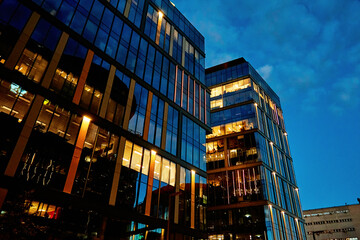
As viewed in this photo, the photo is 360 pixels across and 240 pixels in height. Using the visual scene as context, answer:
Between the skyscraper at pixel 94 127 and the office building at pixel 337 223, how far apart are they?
98.6m

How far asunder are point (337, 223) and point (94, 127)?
395ft

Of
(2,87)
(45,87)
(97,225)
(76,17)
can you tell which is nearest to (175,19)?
(76,17)

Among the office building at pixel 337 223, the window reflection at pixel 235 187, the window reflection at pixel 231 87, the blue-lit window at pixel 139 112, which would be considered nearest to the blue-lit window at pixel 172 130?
the blue-lit window at pixel 139 112

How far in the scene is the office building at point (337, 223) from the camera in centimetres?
10469

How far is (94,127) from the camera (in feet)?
83.8

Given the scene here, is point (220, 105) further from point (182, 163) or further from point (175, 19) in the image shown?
point (182, 163)

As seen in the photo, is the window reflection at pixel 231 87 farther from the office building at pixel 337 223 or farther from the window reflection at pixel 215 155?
the office building at pixel 337 223

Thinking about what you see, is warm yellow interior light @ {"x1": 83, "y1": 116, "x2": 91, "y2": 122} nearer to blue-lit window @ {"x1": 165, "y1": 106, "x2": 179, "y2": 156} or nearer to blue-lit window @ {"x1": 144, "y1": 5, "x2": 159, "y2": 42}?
blue-lit window @ {"x1": 165, "y1": 106, "x2": 179, "y2": 156}

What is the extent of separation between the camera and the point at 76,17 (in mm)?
26953

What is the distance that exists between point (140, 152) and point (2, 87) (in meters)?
14.5

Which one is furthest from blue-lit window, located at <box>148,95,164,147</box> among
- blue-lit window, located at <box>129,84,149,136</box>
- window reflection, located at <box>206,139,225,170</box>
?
window reflection, located at <box>206,139,225,170</box>

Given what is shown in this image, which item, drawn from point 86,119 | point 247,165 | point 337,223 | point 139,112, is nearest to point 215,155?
point 247,165

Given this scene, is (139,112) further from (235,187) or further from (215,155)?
(215,155)

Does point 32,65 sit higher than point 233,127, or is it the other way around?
point 233,127
